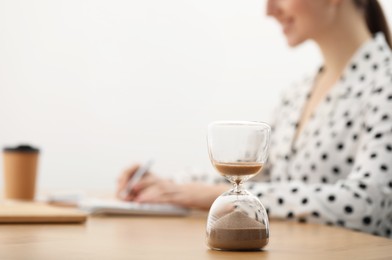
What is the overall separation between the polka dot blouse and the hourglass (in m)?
0.63

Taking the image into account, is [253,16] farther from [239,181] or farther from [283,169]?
[239,181]

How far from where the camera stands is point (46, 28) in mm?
3594

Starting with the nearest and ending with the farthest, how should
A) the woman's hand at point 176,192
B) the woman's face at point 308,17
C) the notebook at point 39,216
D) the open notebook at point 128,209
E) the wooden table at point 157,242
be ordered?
the wooden table at point 157,242
the notebook at point 39,216
the open notebook at point 128,209
the woman's hand at point 176,192
the woman's face at point 308,17

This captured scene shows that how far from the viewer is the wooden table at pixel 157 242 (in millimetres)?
963

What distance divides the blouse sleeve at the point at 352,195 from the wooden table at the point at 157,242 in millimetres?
135

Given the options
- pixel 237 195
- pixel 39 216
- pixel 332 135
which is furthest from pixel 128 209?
pixel 332 135

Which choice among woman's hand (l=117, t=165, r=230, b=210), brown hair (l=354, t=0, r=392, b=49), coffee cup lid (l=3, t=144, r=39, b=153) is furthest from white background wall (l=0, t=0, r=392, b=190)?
woman's hand (l=117, t=165, r=230, b=210)

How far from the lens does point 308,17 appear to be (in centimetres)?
227

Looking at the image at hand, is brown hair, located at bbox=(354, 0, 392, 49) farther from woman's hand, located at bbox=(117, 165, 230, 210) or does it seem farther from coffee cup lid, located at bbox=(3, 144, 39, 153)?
coffee cup lid, located at bbox=(3, 144, 39, 153)

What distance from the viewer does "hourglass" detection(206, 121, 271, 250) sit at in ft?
3.26

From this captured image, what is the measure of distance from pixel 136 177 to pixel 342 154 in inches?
24.6

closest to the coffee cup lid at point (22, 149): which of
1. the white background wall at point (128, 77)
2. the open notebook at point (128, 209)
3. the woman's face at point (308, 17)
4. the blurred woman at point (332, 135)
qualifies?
the blurred woman at point (332, 135)

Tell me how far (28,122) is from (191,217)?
2.08 m

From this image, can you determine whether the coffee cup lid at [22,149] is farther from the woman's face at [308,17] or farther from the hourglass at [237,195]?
the hourglass at [237,195]
